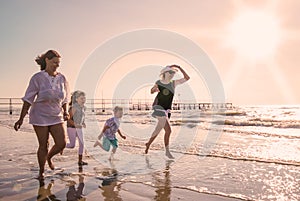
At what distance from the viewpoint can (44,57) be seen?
5.01 m

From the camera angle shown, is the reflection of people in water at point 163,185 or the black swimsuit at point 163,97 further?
the black swimsuit at point 163,97

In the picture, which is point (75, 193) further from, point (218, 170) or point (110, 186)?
point (218, 170)

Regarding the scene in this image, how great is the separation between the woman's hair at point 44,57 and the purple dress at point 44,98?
21cm

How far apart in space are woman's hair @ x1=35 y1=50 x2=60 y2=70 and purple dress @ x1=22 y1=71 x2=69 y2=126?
210 mm

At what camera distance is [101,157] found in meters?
7.43

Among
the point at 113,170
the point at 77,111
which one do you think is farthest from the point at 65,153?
the point at 113,170

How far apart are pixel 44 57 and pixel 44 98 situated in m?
0.67

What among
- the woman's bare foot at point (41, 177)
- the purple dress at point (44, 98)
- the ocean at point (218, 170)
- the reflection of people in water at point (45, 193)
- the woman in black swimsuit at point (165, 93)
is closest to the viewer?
the reflection of people in water at point (45, 193)

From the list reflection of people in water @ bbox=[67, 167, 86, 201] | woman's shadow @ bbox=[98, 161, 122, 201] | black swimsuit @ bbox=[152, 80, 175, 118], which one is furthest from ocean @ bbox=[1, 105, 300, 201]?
black swimsuit @ bbox=[152, 80, 175, 118]

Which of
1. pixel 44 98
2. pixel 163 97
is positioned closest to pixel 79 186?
pixel 44 98

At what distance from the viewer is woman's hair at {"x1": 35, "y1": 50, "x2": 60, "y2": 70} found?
4980 mm

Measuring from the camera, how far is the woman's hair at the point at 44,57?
498 cm

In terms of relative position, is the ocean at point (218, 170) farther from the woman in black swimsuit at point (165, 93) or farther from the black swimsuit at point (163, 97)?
the black swimsuit at point (163, 97)

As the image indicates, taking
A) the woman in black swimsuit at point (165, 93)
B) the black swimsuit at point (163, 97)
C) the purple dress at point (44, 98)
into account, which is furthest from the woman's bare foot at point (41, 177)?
the black swimsuit at point (163, 97)
